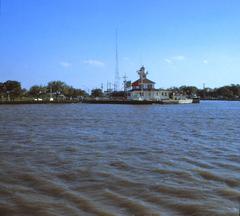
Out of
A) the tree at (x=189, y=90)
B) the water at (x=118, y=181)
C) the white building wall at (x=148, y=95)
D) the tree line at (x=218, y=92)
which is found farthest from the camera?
the tree line at (x=218, y=92)

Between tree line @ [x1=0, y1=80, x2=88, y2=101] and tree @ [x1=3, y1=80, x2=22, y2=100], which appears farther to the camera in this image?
tree line @ [x1=0, y1=80, x2=88, y2=101]

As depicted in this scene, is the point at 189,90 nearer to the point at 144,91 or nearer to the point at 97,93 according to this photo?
the point at 97,93

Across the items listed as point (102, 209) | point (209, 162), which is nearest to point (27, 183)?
point (102, 209)

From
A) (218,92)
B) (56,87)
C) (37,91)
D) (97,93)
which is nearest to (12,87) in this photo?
(37,91)

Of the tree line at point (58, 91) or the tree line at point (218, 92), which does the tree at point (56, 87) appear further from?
the tree line at point (218, 92)

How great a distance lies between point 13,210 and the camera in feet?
19.9

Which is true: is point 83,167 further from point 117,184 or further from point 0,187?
point 0,187

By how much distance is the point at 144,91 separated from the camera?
101m

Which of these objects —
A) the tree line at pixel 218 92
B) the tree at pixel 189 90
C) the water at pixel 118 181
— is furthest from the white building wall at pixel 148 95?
the water at pixel 118 181

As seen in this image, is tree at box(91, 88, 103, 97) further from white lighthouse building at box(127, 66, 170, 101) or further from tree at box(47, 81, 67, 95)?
white lighthouse building at box(127, 66, 170, 101)

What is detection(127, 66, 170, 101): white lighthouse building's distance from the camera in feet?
331

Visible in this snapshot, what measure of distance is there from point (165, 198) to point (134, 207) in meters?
0.82

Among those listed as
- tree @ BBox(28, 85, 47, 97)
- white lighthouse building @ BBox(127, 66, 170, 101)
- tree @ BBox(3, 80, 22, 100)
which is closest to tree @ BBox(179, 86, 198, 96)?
white lighthouse building @ BBox(127, 66, 170, 101)

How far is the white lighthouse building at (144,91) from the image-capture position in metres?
101
